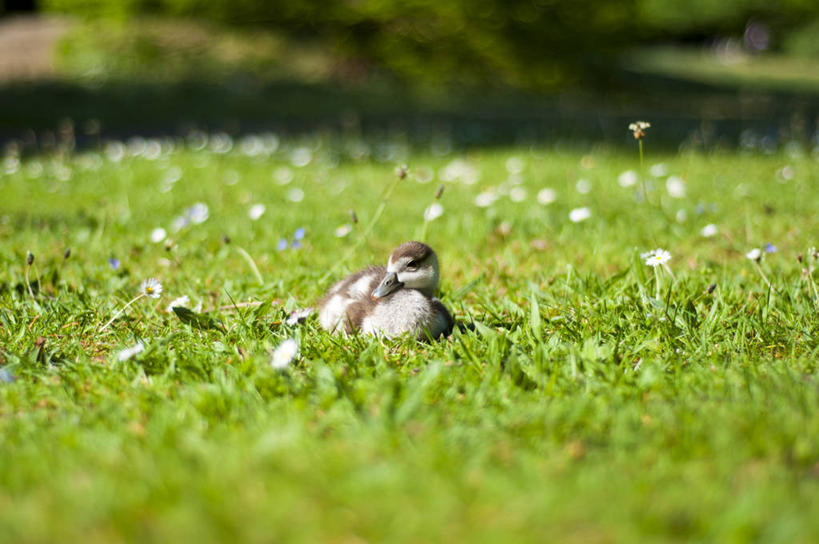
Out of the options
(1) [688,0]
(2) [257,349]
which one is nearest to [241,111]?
(2) [257,349]

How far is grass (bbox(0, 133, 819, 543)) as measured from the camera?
53.1 inches

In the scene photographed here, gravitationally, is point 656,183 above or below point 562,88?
above

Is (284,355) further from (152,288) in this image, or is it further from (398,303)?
(152,288)

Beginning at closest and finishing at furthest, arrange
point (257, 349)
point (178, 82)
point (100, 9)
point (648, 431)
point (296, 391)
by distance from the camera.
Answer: point (648, 431) < point (296, 391) < point (257, 349) < point (178, 82) < point (100, 9)

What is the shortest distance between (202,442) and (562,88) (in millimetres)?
18090

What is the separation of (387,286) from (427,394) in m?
0.63

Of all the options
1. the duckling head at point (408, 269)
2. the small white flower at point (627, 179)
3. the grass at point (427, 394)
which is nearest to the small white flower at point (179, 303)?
the grass at point (427, 394)

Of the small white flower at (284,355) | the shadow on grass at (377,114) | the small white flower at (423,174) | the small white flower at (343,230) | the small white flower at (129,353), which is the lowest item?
the shadow on grass at (377,114)

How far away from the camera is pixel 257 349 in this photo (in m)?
2.30

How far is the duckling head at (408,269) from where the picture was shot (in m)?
2.47

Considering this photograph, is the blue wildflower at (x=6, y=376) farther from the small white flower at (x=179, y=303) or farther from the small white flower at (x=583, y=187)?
the small white flower at (x=583, y=187)

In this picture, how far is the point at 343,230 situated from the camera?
3752 millimetres

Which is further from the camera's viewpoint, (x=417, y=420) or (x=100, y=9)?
(x=100, y=9)

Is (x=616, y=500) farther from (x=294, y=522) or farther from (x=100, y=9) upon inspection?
(x=100, y=9)
